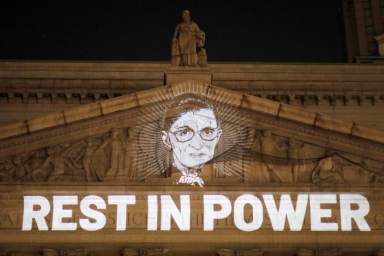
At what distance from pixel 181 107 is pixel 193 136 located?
1016mm

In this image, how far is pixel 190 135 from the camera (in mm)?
32188

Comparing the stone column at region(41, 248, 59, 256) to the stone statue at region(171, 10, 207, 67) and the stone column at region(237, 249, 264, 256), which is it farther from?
the stone statue at region(171, 10, 207, 67)

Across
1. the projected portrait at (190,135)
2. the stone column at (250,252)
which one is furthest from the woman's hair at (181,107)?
the stone column at (250,252)

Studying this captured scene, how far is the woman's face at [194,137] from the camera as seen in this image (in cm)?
3200

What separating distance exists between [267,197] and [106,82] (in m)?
13.1

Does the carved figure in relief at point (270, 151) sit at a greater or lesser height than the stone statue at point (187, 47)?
lesser

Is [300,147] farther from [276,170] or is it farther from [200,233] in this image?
[200,233]

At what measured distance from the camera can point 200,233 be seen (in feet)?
102

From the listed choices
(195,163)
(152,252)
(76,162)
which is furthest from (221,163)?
(76,162)

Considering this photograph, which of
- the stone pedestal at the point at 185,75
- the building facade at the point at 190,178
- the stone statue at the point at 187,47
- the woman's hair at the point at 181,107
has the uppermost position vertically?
the stone statue at the point at 187,47

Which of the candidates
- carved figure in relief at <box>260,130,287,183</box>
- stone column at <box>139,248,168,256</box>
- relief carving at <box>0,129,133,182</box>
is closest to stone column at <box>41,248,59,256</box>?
relief carving at <box>0,129,133,182</box>

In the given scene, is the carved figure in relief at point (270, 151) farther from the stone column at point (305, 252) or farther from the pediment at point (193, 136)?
the stone column at point (305, 252)

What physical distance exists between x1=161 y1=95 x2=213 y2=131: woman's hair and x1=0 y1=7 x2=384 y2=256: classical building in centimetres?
3

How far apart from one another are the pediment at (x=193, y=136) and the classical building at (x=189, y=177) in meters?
0.03
